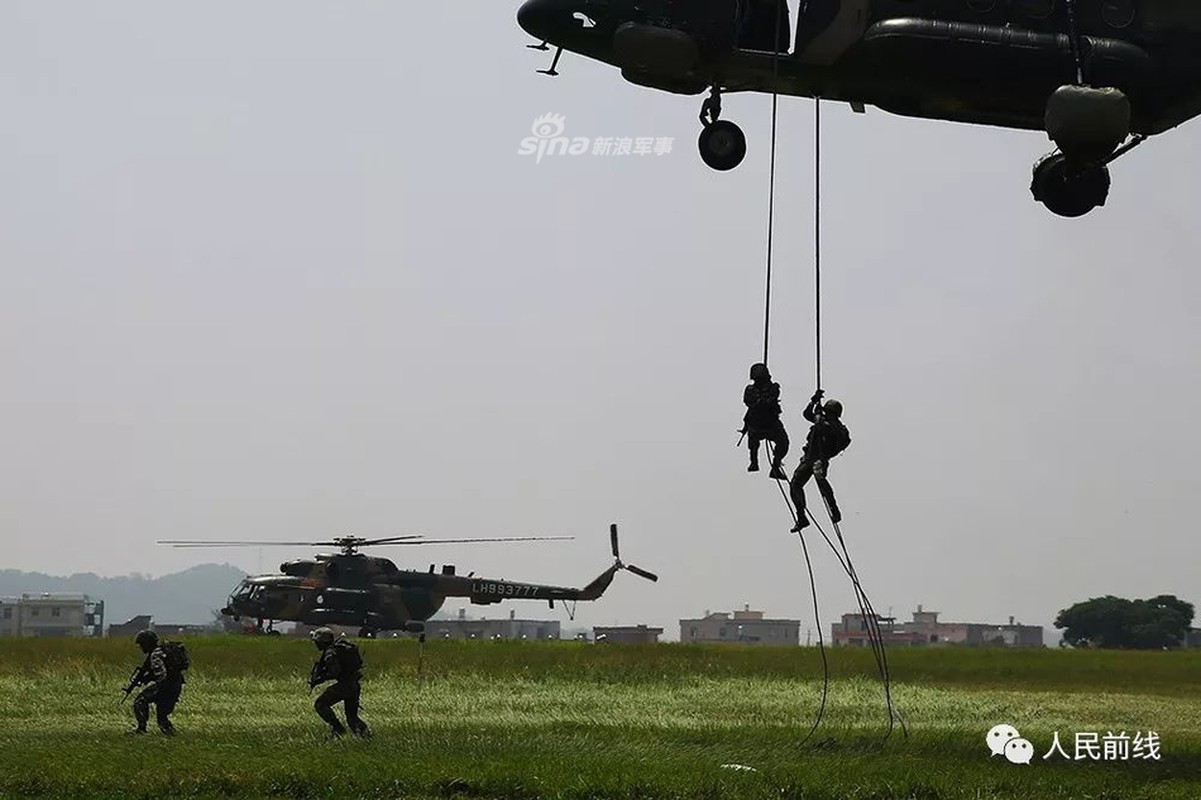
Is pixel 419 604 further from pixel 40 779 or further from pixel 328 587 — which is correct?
pixel 40 779

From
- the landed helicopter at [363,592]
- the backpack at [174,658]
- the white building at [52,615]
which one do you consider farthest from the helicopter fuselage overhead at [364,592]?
the white building at [52,615]

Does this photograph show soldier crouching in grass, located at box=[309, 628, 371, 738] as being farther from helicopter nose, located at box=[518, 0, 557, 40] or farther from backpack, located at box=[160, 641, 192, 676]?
helicopter nose, located at box=[518, 0, 557, 40]

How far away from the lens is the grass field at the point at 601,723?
15.3 meters

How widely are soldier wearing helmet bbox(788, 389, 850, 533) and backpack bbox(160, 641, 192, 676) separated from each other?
26.4 ft

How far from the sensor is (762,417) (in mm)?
17766

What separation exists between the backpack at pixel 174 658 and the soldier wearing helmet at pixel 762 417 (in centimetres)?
759

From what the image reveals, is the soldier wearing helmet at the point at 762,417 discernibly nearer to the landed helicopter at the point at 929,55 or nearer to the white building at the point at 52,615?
the landed helicopter at the point at 929,55

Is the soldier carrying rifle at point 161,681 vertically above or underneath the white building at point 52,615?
underneath

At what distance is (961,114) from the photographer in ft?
62.3

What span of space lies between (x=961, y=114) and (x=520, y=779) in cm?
951

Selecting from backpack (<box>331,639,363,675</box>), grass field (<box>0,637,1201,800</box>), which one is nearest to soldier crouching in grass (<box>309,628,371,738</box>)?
backpack (<box>331,639,363,675</box>)

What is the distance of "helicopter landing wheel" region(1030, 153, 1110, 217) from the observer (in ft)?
63.7

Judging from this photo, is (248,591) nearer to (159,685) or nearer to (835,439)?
(159,685)

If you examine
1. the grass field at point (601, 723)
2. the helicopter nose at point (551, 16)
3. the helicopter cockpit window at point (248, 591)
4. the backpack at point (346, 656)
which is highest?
the helicopter nose at point (551, 16)
